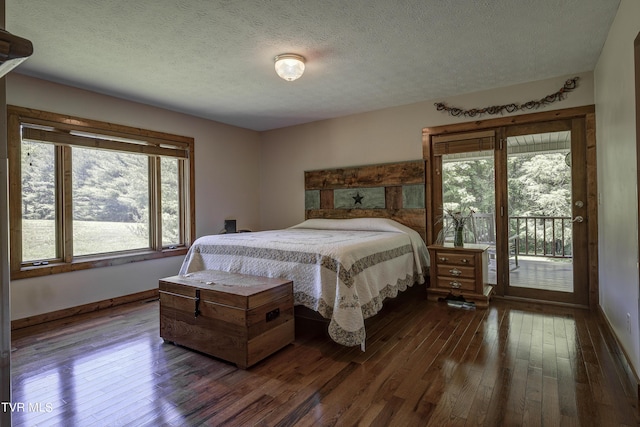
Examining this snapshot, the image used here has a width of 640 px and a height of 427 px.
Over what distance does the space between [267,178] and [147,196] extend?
1.94m

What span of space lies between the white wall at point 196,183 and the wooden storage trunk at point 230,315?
151 cm

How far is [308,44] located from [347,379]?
7.97ft

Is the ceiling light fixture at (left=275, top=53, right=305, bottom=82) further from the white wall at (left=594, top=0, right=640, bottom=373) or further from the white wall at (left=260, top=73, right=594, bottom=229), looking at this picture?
the white wall at (left=594, top=0, right=640, bottom=373)

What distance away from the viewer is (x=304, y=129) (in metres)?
5.20

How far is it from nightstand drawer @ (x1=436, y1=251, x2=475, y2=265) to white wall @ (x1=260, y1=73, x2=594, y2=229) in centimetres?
128

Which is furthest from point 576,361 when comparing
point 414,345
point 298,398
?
point 298,398

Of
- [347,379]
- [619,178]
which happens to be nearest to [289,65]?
[347,379]

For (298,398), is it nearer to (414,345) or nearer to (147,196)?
(414,345)

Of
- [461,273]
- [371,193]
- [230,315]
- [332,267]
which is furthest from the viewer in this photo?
[371,193]

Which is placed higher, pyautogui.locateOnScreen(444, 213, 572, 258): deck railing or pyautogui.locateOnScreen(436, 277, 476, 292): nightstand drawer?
pyautogui.locateOnScreen(444, 213, 572, 258): deck railing

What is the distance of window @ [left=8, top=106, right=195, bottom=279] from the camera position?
3.17 m

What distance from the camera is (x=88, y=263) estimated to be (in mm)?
3561

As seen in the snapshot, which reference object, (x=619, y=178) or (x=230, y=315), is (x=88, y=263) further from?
(x=619, y=178)

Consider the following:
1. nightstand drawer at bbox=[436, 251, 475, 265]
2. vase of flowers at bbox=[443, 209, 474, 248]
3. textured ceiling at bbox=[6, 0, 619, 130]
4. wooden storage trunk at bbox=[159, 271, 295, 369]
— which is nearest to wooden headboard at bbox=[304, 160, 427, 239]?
vase of flowers at bbox=[443, 209, 474, 248]
